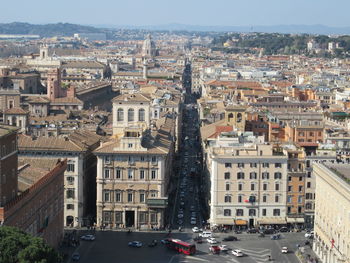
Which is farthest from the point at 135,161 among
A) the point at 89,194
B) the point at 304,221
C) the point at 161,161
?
the point at 304,221

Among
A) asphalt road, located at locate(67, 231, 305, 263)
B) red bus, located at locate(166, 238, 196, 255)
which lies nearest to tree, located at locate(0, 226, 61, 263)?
asphalt road, located at locate(67, 231, 305, 263)

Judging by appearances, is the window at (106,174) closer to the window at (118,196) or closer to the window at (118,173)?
the window at (118,173)

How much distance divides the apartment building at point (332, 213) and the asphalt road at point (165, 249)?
→ 210cm

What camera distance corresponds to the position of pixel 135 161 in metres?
56.2

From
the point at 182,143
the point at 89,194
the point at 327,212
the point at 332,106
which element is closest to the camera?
the point at 327,212

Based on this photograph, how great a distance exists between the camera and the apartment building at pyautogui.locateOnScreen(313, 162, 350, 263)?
4488cm

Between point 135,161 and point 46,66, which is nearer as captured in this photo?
point 135,161

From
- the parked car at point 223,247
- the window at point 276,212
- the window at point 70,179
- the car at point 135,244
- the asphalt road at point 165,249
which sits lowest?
the asphalt road at point 165,249

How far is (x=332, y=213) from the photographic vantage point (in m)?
48.0

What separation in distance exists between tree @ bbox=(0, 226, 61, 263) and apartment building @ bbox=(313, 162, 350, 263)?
17.2 meters

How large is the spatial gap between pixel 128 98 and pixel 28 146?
383 inches

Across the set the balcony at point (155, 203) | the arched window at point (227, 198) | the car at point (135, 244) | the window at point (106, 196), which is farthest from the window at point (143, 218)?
the arched window at point (227, 198)

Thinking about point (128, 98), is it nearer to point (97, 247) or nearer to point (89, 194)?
point (89, 194)

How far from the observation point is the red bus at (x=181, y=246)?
163 feet
